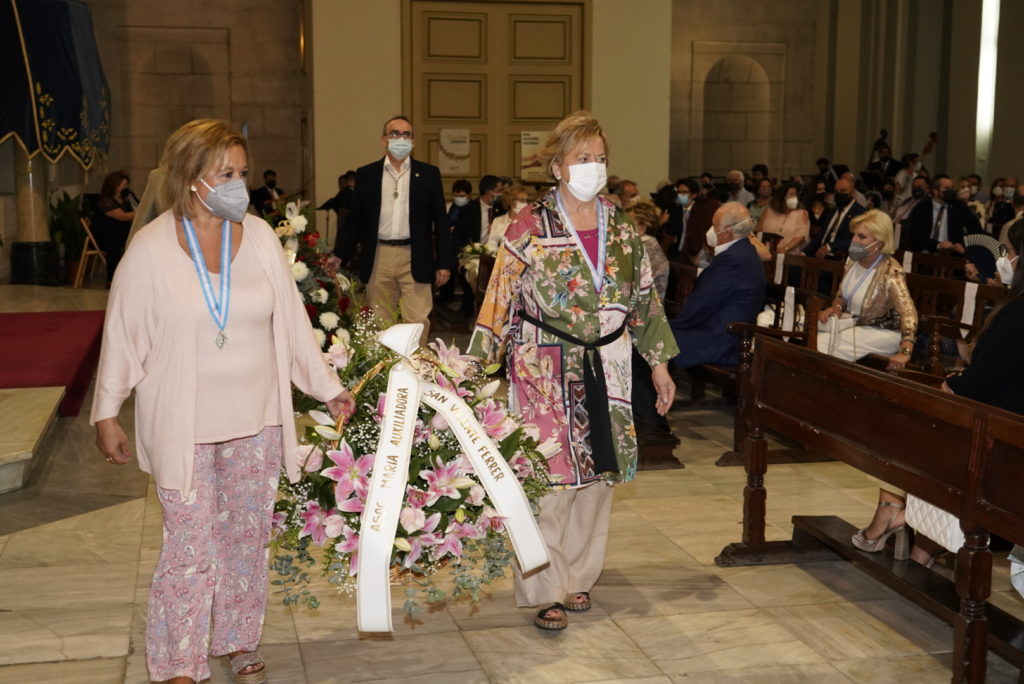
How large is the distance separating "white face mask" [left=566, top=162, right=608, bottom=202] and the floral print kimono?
5.0 inches

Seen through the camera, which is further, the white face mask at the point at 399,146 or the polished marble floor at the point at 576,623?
the white face mask at the point at 399,146

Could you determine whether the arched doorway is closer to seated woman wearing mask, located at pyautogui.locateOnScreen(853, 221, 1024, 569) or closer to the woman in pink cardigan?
seated woman wearing mask, located at pyautogui.locateOnScreen(853, 221, 1024, 569)

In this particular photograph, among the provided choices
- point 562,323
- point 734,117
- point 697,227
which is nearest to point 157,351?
point 562,323

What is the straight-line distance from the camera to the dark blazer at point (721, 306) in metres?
7.30

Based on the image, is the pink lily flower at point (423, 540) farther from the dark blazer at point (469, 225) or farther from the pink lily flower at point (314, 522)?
the dark blazer at point (469, 225)

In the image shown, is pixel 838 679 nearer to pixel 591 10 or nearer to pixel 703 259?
pixel 703 259

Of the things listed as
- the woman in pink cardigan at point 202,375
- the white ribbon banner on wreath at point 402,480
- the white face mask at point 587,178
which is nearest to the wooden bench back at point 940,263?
the white face mask at point 587,178

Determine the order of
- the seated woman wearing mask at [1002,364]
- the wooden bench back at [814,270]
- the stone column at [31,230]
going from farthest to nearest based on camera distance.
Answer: the stone column at [31,230] → the wooden bench back at [814,270] → the seated woman wearing mask at [1002,364]

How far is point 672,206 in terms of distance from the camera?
550 inches

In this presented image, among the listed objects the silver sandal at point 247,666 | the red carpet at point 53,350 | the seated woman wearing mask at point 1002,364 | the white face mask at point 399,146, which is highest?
the white face mask at point 399,146

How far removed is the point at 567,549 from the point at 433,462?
1.04 m

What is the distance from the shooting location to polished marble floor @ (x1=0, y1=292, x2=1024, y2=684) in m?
4.04

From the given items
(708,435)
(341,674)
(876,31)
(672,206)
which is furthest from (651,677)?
(876,31)

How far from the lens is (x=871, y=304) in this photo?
23.9ft
